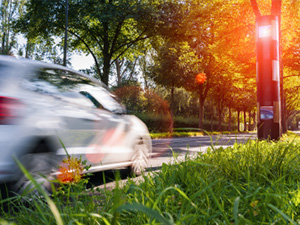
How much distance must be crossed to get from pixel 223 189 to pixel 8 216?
5.63 ft

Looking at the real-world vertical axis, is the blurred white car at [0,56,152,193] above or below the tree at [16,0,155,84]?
below

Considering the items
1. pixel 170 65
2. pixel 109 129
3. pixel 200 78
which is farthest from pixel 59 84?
pixel 200 78

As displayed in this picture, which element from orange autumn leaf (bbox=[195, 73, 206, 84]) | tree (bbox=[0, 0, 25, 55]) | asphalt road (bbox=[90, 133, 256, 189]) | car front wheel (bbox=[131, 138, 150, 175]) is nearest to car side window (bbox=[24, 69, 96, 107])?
asphalt road (bbox=[90, 133, 256, 189])

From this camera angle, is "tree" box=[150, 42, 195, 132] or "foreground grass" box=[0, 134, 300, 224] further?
"tree" box=[150, 42, 195, 132]

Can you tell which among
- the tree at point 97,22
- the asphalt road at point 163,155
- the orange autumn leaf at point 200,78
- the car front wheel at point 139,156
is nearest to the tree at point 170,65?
the orange autumn leaf at point 200,78

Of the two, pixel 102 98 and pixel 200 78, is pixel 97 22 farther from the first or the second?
pixel 102 98

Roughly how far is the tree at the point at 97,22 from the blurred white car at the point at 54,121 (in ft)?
40.1

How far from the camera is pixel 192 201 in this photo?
2227 mm

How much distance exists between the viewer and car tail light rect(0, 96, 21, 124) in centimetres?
301

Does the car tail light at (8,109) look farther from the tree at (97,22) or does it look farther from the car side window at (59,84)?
the tree at (97,22)

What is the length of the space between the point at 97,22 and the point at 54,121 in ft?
54.6

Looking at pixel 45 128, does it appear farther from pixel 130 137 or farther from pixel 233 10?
pixel 233 10

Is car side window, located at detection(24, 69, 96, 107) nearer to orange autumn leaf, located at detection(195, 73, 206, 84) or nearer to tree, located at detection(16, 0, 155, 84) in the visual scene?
tree, located at detection(16, 0, 155, 84)

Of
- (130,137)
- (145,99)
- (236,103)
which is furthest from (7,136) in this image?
(236,103)
